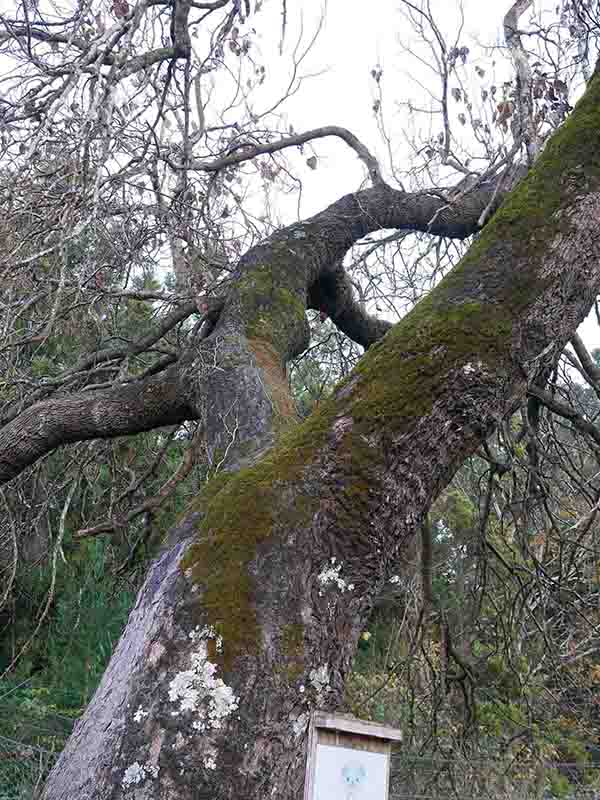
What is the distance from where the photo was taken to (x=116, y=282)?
399 centimetres

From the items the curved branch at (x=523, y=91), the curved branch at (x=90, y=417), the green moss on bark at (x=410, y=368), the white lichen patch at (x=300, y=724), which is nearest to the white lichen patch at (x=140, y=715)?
the green moss on bark at (x=410, y=368)

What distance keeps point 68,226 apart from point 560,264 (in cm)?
161

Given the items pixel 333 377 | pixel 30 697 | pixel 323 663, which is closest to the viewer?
pixel 323 663

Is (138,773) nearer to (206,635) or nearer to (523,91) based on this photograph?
(206,635)

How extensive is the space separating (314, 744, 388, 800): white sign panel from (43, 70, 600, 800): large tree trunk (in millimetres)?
224

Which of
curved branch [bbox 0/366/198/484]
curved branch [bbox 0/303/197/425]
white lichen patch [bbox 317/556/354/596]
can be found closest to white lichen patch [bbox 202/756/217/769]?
white lichen patch [bbox 317/556/354/596]

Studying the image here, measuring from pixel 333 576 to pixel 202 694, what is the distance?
0.42m

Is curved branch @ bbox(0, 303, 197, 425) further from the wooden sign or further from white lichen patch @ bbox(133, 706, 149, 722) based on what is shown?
the wooden sign

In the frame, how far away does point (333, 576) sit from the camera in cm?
185

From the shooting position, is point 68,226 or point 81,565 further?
point 81,565

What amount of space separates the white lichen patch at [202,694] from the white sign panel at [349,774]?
0.88 feet

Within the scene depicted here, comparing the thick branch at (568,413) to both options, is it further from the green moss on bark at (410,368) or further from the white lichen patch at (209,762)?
the white lichen patch at (209,762)

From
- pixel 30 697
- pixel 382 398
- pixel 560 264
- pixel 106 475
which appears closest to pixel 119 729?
pixel 382 398

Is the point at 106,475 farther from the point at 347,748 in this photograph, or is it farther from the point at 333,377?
the point at 347,748
